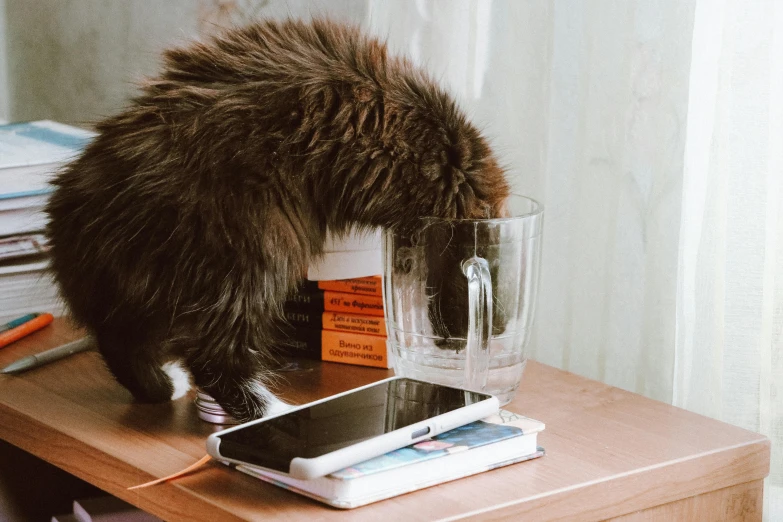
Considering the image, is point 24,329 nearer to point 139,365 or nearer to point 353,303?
point 139,365

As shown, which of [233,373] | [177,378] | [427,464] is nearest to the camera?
[427,464]

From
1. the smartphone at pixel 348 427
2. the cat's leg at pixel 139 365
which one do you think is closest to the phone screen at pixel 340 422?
the smartphone at pixel 348 427

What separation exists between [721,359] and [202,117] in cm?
59

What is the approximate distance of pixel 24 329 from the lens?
1.06m

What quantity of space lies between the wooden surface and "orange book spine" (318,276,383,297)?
0.28ft

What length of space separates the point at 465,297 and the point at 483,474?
0.16 metres

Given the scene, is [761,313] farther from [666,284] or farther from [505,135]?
[505,135]

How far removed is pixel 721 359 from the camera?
97 centimetres

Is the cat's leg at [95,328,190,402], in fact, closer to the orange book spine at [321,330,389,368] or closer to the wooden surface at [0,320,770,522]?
the wooden surface at [0,320,770,522]

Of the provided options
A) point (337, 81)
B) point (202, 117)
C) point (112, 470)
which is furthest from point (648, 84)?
point (112, 470)

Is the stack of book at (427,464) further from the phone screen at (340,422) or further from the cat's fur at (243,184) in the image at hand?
the cat's fur at (243,184)

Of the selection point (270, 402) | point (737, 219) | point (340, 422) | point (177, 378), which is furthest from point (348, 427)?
point (737, 219)

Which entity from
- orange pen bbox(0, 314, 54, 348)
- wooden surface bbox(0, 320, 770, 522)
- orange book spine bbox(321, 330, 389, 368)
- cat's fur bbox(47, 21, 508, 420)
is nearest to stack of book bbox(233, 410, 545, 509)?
wooden surface bbox(0, 320, 770, 522)

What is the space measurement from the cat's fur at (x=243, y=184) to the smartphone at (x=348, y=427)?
8cm
